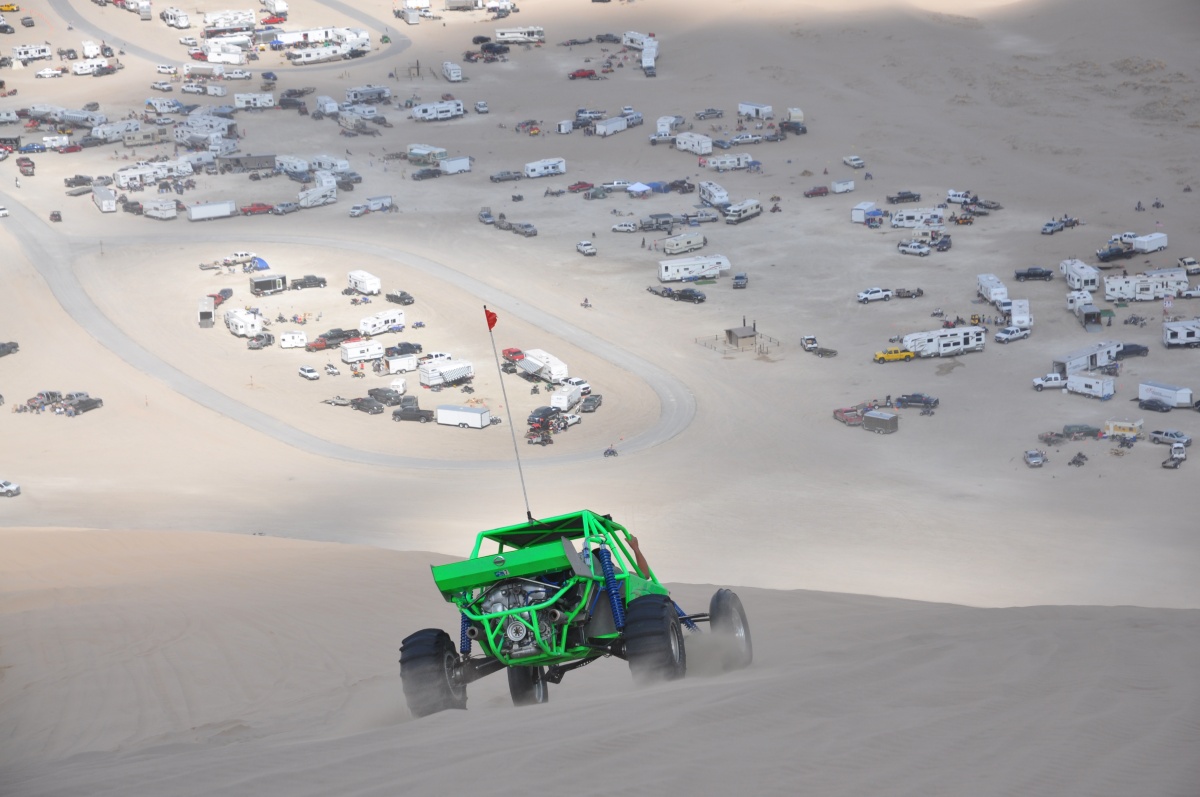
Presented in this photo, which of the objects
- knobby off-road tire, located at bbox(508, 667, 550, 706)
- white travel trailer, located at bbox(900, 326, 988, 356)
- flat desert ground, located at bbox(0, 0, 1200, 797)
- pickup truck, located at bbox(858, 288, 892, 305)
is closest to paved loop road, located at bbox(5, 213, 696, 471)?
flat desert ground, located at bbox(0, 0, 1200, 797)

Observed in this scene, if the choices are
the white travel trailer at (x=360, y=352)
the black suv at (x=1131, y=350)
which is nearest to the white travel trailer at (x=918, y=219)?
the black suv at (x=1131, y=350)

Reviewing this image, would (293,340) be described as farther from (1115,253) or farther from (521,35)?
(521,35)

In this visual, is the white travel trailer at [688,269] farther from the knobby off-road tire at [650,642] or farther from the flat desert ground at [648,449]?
the knobby off-road tire at [650,642]

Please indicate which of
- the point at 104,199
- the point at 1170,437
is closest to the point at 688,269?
the point at 1170,437

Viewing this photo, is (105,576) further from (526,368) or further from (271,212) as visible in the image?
(271,212)

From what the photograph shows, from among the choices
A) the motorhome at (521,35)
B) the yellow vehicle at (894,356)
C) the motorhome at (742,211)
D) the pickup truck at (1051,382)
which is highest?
the motorhome at (521,35)

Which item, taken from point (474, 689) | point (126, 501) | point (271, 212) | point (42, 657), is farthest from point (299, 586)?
point (271, 212)
